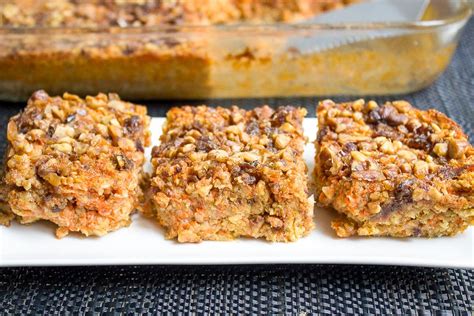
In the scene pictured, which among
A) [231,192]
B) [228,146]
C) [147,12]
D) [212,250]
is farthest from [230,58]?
[212,250]

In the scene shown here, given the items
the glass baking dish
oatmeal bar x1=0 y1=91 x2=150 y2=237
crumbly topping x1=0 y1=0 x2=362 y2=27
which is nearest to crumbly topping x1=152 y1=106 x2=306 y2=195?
oatmeal bar x1=0 y1=91 x2=150 y2=237

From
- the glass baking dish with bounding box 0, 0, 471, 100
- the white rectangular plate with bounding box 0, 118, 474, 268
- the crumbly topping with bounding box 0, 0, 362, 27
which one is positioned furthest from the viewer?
the crumbly topping with bounding box 0, 0, 362, 27

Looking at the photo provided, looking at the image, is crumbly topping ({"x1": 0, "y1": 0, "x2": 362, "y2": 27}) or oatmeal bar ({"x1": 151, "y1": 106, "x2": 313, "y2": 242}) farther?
crumbly topping ({"x1": 0, "y1": 0, "x2": 362, "y2": 27})

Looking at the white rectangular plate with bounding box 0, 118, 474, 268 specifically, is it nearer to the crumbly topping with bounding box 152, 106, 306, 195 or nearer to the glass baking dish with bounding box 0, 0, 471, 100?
the crumbly topping with bounding box 152, 106, 306, 195

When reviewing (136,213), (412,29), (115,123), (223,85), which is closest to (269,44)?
(223,85)

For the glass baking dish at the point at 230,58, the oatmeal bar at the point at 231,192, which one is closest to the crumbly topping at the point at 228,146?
the oatmeal bar at the point at 231,192

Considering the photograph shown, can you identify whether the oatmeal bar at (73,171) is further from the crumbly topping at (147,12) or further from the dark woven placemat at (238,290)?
the crumbly topping at (147,12)
